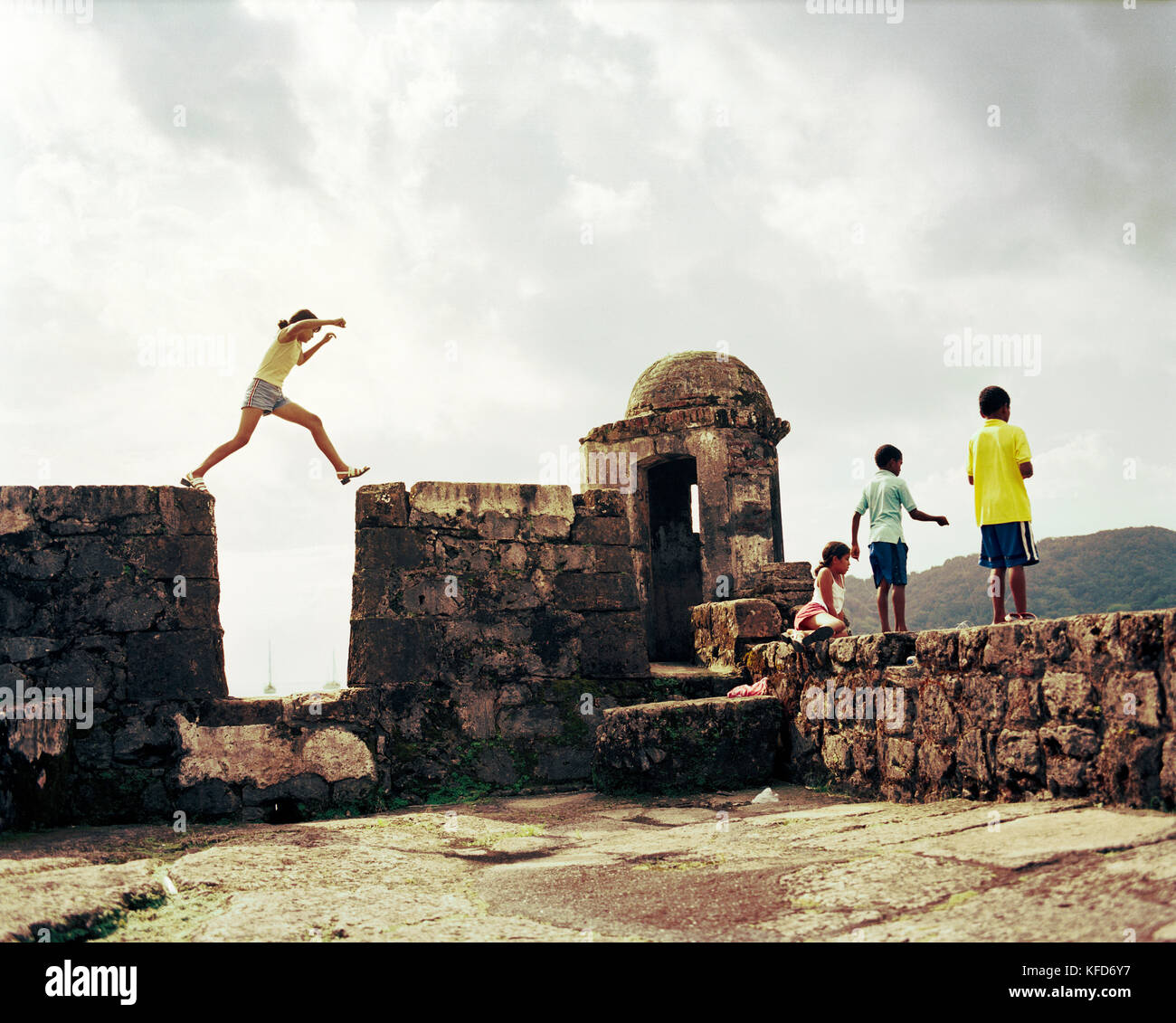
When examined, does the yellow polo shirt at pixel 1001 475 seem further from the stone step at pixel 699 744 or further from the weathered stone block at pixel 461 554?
the weathered stone block at pixel 461 554

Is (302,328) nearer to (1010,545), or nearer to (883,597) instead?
(883,597)

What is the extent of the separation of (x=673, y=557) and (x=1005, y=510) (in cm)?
771

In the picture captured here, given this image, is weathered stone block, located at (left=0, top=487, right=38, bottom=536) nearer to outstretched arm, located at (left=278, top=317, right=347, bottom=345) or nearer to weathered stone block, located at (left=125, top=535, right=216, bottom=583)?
weathered stone block, located at (left=125, top=535, right=216, bottom=583)

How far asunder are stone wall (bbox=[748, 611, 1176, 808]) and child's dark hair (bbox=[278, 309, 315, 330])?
379 cm

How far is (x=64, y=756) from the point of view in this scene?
4.93 meters

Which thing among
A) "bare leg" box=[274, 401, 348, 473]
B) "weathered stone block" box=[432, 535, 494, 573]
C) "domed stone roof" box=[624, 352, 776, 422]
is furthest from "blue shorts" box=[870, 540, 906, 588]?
"domed stone roof" box=[624, 352, 776, 422]

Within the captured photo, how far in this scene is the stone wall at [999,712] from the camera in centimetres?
290

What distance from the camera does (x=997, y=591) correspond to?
189 inches

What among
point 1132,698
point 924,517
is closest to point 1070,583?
point 924,517

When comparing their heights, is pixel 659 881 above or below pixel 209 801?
above

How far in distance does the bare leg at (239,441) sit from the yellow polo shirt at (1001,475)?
4.32 m

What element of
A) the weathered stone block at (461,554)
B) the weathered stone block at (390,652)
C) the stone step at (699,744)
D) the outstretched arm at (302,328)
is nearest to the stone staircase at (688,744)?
the stone step at (699,744)

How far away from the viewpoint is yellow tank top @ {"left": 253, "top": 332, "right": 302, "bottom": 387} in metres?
6.01

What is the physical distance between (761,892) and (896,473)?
4344 mm
